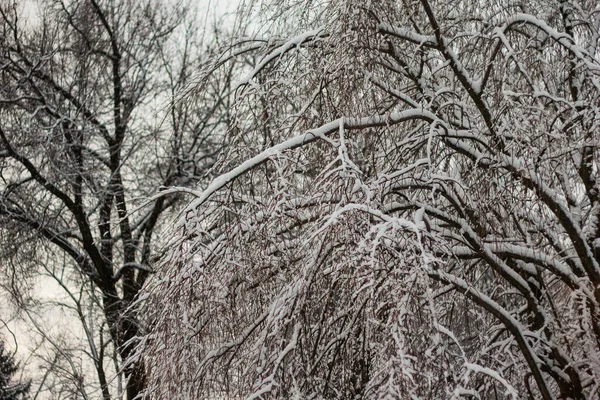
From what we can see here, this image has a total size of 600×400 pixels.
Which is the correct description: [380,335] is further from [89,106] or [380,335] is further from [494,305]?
[89,106]

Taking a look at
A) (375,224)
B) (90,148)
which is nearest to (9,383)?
(90,148)

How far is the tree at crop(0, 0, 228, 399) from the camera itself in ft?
39.5

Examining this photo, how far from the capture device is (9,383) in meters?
18.9

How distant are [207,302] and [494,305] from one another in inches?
71.9

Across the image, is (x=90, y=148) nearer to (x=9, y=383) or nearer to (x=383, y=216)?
(x=9, y=383)

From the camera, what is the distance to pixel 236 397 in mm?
4547

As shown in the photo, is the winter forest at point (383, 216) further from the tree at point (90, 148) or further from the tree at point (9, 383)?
the tree at point (9, 383)

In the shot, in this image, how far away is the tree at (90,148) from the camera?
1204 centimetres

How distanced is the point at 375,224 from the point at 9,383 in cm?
1710

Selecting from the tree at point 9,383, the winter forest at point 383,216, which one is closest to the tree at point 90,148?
the tree at point 9,383

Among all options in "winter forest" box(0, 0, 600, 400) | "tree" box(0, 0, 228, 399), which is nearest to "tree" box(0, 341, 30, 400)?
"tree" box(0, 0, 228, 399)

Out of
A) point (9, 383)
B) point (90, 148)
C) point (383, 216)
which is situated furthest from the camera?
point (9, 383)

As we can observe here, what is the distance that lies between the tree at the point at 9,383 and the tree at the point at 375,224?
10.3 meters

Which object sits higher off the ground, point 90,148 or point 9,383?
point 90,148
